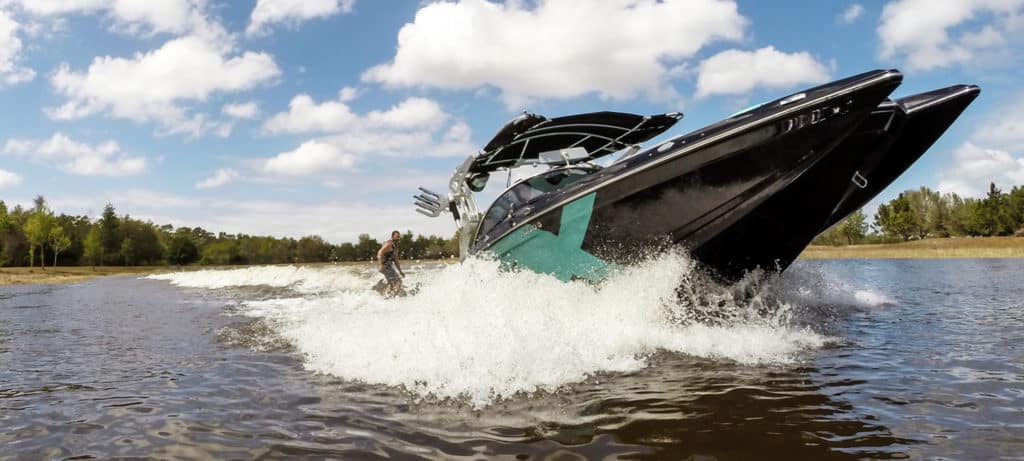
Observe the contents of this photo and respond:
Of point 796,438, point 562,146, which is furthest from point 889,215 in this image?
point 796,438

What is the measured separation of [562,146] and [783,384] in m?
5.71

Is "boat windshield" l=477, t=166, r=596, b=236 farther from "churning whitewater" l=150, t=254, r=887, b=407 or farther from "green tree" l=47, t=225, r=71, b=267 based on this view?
"green tree" l=47, t=225, r=71, b=267

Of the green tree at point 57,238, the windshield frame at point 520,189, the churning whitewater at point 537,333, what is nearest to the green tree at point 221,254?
the green tree at point 57,238

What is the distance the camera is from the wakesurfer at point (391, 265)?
43.9 feet

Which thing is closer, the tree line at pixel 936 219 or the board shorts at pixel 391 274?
the board shorts at pixel 391 274

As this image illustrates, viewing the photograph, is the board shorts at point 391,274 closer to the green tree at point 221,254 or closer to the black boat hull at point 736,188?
the black boat hull at point 736,188

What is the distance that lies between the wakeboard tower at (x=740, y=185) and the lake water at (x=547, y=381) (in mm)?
369

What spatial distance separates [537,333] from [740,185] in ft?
8.60

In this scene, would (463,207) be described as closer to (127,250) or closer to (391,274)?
(391,274)

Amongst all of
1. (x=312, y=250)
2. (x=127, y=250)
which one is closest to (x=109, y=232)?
(x=127, y=250)

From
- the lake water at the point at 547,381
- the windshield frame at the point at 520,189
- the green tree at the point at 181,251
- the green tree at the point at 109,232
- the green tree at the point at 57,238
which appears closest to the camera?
the lake water at the point at 547,381

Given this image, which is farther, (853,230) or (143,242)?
(143,242)

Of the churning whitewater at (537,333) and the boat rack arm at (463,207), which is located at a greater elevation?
the boat rack arm at (463,207)

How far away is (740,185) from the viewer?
5.91 meters
